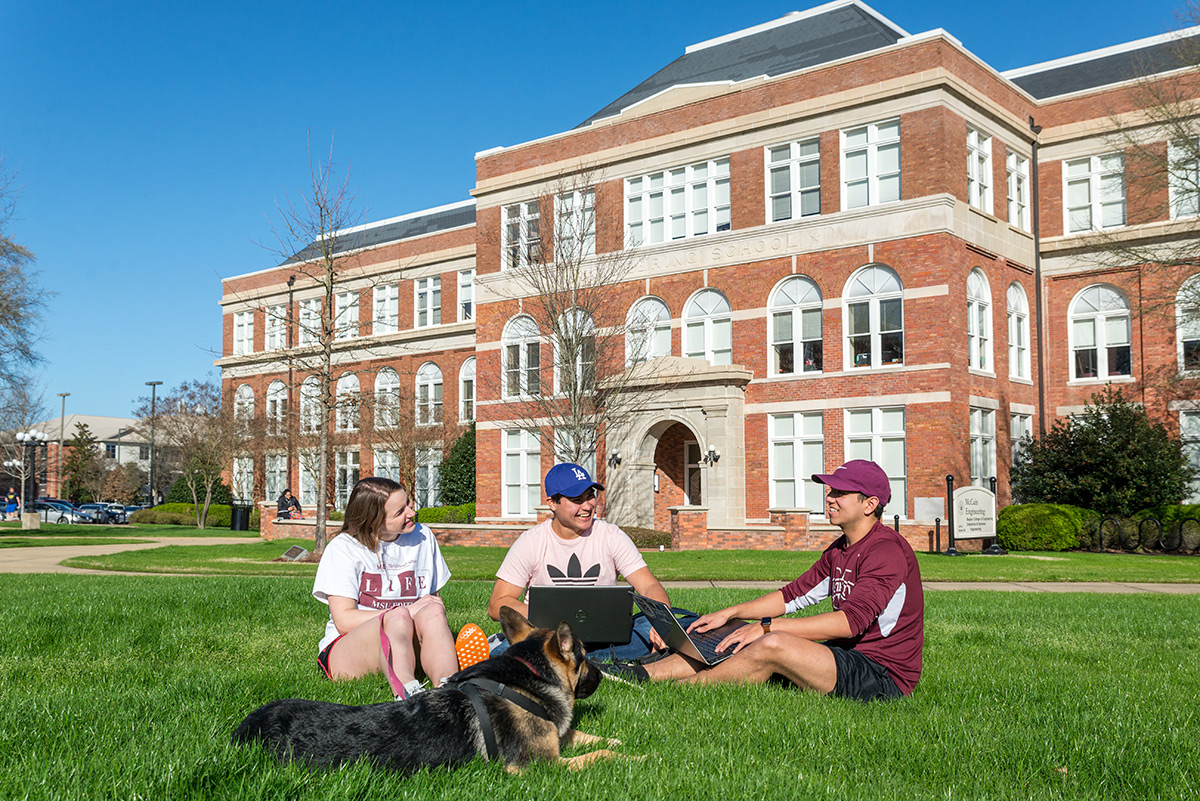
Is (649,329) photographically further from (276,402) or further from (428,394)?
→ (276,402)

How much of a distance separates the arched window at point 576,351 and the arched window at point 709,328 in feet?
11.9

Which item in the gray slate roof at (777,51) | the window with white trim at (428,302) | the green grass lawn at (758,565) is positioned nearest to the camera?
the green grass lawn at (758,565)

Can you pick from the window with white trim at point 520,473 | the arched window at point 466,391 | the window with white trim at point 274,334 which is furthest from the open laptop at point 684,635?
the window with white trim at point 274,334

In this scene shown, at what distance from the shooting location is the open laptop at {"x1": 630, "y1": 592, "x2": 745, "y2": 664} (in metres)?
5.58

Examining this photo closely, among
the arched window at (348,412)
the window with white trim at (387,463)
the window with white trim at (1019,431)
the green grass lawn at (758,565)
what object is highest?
the arched window at (348,412)

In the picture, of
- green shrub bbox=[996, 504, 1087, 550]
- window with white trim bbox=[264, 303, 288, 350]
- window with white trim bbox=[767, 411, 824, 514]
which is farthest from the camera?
window with white trim bbox=[264, 303, 288, 350]

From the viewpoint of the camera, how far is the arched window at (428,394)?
44.2 m

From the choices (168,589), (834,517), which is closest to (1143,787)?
(834,517)

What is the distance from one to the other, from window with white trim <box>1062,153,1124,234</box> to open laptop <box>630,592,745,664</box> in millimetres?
27922

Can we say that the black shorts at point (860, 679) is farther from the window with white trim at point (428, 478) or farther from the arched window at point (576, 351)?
the window with white trim at point (428, 478)

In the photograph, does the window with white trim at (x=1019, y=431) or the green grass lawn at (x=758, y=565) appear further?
the window with white trim at (x=1019, y=431)

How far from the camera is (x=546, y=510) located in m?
29.0

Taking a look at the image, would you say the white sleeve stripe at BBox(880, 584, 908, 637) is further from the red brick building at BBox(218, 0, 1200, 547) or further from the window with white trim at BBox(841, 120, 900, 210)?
the window with white trim at BBox(841, 120, 900, 210)

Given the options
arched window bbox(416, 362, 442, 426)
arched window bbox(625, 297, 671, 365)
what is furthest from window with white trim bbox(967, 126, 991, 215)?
arched window bbox(416, 362, 442, 426)
